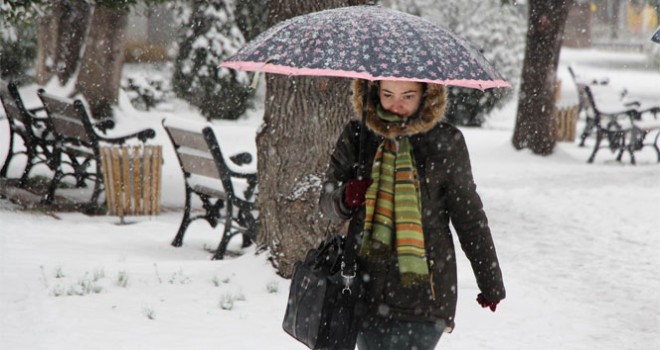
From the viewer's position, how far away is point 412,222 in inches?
133

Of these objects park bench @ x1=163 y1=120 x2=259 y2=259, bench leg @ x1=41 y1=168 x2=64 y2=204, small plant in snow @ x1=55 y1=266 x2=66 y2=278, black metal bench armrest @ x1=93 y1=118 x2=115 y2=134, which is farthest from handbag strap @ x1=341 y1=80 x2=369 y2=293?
black metal bench armrest @ x1=93 y1=118 x2=115 y2=134

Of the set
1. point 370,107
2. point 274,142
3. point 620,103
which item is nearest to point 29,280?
point 274,142

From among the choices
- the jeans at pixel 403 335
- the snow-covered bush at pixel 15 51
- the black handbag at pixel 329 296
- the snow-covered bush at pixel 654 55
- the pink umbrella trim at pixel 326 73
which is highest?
the pink umbrella trim at pixel 326 73

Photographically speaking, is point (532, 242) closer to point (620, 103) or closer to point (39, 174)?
point (39, 174)

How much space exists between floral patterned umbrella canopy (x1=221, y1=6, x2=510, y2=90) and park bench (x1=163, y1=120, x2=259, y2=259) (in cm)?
382

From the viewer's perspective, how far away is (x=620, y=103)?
53.2ft

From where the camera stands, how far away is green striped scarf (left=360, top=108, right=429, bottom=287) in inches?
132

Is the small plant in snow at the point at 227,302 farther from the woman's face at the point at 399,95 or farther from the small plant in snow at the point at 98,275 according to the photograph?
the woman's face at the point at 399,95

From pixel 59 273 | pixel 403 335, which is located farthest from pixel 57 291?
pixel 403 335

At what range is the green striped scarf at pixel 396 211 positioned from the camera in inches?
132

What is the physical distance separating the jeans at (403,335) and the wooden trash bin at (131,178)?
6549 millimetres

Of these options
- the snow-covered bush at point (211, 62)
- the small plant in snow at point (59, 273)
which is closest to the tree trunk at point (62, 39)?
the snow-covered bush at point (211, 62)

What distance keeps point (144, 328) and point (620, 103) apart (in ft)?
40.5

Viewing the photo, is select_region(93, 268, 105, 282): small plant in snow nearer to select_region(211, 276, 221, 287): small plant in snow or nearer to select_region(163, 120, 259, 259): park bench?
select_region(211, 276, 221, 287): small plant in snow
